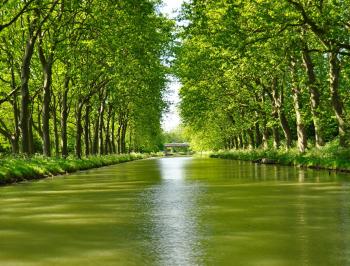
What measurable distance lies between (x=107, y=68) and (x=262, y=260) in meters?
34.4

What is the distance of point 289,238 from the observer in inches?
304

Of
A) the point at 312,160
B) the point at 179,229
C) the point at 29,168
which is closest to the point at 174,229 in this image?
the point at 179,229

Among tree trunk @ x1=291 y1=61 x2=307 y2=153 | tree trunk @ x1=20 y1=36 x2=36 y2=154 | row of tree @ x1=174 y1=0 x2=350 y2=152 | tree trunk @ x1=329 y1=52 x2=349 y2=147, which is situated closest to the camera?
row of tree @ x1=174 y1=0 x2=350 y2=152

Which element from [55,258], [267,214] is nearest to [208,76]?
[267,214]

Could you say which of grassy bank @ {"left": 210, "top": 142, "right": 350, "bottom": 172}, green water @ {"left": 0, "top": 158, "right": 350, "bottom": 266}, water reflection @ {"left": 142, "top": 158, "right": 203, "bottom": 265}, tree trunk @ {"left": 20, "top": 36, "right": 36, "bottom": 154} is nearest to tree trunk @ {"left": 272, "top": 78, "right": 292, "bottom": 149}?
grassy bank @ {"left": 210, "top": 142, "right": 350, "bottom": 172}

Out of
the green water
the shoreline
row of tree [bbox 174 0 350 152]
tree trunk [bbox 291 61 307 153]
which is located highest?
row of tree [bbox 174 0 350 152]

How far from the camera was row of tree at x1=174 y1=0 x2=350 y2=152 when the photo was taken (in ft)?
77.8

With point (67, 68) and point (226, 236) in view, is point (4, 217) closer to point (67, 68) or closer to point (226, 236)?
point (226, 236)

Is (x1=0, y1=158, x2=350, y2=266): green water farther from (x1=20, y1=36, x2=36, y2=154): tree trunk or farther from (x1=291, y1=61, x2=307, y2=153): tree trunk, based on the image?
(x1=291, y1=61, x2=307, y2=153): tree trunk

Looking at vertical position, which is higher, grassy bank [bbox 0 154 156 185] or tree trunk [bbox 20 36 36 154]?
tree trunk [bbox 20 36 36 154]

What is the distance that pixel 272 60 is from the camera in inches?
1171

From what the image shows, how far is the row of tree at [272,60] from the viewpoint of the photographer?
Result: 2370 centimetres

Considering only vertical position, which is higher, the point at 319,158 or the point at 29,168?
the point at 29,168

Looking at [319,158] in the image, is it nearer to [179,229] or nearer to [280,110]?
[280,110]
